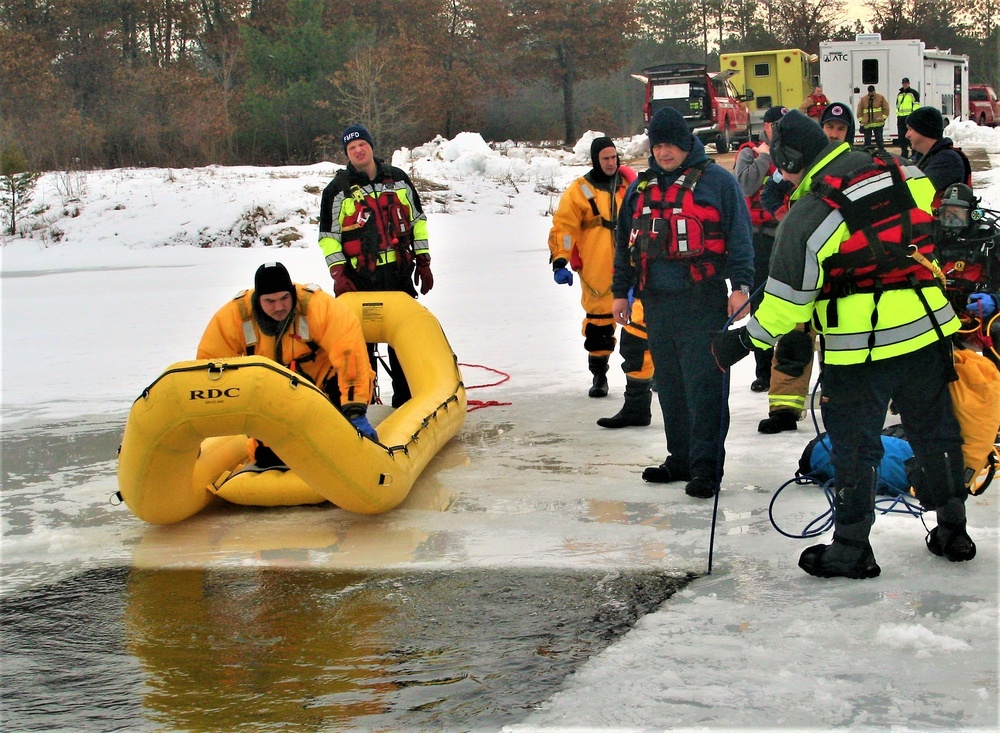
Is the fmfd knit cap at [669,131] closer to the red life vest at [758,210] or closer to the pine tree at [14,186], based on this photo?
the red life vest at [758,210]

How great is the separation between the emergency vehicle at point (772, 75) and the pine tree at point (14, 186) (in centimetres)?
1792

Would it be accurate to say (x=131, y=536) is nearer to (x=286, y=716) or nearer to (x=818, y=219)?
(x=286, y=716)

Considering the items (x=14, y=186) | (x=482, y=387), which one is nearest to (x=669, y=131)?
(x=482, y=387)

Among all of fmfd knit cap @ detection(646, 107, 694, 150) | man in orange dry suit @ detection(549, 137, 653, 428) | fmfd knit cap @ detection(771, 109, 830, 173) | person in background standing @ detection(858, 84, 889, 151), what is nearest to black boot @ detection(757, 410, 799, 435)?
man in orange dry suit @ detection(549, 137, 653, 428)

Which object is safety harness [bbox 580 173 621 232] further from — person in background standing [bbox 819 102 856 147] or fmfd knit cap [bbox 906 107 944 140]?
fmfd knit cap [bbox 906 107 944 140]

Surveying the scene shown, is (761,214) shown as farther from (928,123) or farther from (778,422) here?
(778,422)

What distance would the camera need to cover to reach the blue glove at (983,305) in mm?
5152

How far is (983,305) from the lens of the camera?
5.16m

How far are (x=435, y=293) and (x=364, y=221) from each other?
509 centimetres

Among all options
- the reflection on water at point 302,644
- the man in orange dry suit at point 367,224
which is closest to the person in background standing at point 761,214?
the man in orange dry suit at point 367,224

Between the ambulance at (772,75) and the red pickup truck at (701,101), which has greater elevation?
the ambulance at (772,75)

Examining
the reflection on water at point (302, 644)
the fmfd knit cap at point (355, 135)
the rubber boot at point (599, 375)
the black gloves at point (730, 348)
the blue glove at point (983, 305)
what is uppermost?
the fmfd knit cap at point (355, 135)

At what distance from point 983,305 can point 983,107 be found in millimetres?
28285

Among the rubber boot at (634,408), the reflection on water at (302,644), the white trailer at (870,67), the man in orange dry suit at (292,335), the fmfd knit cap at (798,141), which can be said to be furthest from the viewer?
the white trailer at (870,67)
